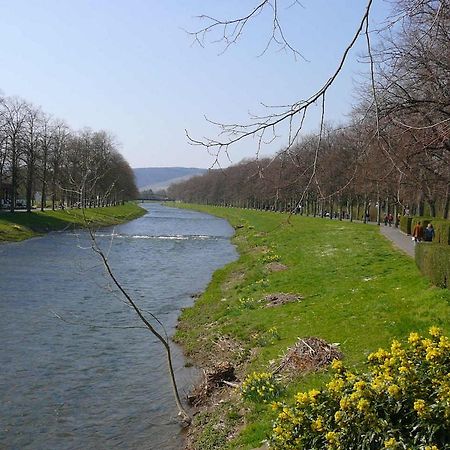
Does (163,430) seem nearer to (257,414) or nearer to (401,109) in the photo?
(257,414)

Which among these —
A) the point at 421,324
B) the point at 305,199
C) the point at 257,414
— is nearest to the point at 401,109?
the point at 421,324

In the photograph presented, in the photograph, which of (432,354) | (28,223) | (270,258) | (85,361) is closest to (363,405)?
(432,354)

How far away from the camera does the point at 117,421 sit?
10812mm

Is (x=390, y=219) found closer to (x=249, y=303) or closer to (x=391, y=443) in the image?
(x=249, y=303)

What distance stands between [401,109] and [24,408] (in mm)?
14368

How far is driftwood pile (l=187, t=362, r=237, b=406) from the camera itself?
11609mm

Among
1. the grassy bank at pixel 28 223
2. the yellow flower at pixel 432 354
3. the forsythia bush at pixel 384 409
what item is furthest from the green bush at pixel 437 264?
the grassy bank at pixel 28 223

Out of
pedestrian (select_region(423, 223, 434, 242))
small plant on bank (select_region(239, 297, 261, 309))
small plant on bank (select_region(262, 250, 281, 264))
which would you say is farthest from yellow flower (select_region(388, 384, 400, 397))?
pedestrian (select_region(423, 223, 434, 242))

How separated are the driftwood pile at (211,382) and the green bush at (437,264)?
6.49m

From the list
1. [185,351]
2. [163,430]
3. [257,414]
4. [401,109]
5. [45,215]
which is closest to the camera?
[257,414]

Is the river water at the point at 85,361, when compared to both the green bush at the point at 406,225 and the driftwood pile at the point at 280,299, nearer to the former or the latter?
the driftwood pile at the point at 280,299

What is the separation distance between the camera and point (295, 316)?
15.7 metres

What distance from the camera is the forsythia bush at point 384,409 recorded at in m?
4.91

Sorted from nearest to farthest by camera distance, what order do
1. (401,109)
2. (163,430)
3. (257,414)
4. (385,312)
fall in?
(257,414) → (163,430) → (385,312) → (401,109)
